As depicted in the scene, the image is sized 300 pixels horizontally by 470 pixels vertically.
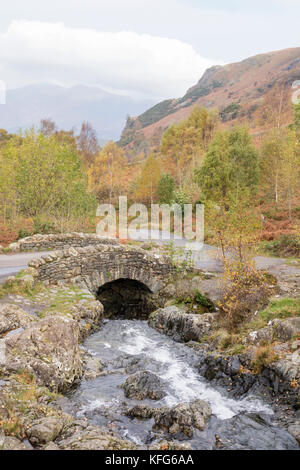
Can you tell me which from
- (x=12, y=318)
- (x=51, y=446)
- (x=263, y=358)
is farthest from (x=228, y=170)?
(x=51, y=446)

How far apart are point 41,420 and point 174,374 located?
4966 mm

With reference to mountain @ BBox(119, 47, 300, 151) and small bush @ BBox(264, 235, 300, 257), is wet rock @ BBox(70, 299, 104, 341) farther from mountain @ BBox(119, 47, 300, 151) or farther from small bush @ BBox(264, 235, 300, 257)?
mountain @ BBox(119, 47, 300, 151)

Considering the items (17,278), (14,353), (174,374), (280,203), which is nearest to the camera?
(14,353)

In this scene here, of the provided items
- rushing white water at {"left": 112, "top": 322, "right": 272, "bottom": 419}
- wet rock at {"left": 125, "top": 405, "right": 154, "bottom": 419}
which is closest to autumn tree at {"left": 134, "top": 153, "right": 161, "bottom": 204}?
rushing white water at {"left": 112, "top": 322, "right": 272, "bottom": 419}

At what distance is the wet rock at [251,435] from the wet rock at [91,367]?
154 inches

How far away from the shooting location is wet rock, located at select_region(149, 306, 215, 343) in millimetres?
13023

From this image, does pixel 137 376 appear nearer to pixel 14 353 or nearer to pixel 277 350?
pixel 14 353

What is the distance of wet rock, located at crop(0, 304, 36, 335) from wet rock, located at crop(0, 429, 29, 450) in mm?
4369

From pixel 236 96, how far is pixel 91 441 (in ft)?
400

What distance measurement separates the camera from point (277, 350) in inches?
369

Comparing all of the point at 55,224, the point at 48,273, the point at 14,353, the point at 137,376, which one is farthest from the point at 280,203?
the point at 14,353

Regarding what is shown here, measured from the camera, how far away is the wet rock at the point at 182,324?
42.7 feet
